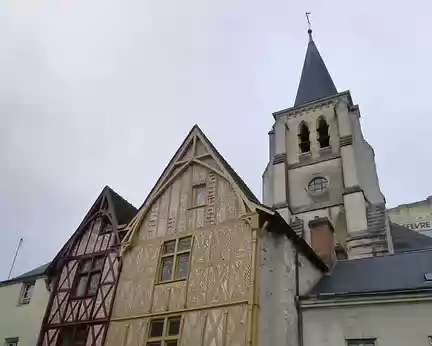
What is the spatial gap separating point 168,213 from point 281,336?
5.34 m

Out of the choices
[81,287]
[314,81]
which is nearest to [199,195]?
[81,287]

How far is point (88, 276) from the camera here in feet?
Answer: 51.5

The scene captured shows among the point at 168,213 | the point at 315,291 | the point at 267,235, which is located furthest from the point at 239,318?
the point at 168,213

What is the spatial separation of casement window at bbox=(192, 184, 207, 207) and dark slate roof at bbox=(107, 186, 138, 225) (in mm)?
3251

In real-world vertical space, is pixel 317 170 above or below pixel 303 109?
below

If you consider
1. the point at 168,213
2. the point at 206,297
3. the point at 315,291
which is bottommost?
the point at 206,297

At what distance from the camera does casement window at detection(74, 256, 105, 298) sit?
15.3 m

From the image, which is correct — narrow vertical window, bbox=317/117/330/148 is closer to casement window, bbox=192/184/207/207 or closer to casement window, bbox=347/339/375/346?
casement window, bbox=192/184/207/207

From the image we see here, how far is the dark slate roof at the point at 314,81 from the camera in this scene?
35.1 meters

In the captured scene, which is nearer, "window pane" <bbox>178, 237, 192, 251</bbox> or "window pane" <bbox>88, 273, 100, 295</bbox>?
"window pane" <bbox>178, 237, 192, 251</bbox>

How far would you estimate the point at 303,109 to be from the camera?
33.4m

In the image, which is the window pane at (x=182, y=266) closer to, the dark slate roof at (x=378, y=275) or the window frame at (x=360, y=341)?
the dark slate roof at (x=378, y=275)

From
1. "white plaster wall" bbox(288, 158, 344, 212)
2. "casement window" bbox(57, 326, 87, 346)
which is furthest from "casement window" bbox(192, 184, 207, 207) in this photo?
"white plaster wall" bbox(288, 158, 344, 212)

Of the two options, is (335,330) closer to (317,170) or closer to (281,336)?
(281,336)
